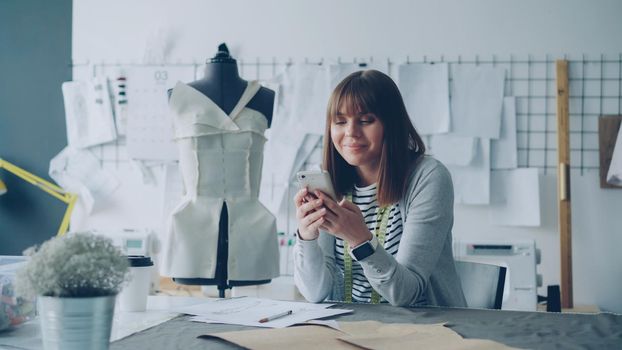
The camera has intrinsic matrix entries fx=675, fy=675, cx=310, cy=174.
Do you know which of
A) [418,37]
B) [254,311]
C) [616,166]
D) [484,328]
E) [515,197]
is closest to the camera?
[484,328]

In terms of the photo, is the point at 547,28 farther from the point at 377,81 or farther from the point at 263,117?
the point at 377,81

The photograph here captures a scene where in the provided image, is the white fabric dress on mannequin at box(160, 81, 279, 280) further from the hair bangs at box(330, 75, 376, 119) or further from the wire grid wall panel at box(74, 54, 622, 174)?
the wire grid wall panel at box(74, 54, 622, 174)

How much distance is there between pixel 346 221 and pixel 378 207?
310 mm

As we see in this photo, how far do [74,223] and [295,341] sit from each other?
272cm

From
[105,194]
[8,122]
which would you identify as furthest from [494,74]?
[8,122]

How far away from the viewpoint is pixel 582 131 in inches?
119

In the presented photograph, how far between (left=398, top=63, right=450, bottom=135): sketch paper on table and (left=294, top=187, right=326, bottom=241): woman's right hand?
1.75 metres

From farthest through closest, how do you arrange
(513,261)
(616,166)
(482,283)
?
(616,166) → (513,261) → (482,283)

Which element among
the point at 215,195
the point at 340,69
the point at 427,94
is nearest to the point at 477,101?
the point at 427,94

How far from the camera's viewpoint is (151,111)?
3.37 m

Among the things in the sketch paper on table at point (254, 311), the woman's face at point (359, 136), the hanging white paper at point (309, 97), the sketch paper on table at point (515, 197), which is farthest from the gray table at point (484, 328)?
the hanging white paper at point (309, 97)

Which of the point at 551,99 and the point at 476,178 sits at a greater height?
the point at 551,99

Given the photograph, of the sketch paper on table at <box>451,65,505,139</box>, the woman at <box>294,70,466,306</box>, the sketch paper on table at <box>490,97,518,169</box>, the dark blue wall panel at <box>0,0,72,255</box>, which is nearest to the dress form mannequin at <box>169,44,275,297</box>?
the woman at <box>294,70,466,306</box>

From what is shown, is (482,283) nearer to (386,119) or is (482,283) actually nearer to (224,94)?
(386,119)
